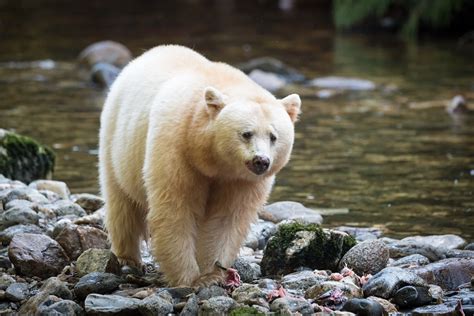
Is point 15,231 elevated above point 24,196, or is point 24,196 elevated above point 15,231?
point 15,231

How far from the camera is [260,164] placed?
5789 millimetres

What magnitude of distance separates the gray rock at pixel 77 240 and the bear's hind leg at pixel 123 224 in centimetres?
21

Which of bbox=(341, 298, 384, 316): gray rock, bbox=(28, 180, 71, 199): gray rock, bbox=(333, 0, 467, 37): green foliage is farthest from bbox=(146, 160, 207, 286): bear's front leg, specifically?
bbox=(333, 0, 467, 37): green foliage

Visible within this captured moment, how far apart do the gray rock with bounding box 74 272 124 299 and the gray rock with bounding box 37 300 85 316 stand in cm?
32

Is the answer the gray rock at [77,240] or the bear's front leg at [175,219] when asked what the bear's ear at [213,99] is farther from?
the gray rock at [77,240]

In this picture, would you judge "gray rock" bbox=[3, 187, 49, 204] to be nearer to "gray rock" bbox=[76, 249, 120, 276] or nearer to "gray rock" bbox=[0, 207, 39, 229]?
"gray rock" bbox=[0, 207, 39, 229]

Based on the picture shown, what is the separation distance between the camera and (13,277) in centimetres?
657

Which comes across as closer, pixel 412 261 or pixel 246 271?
pixel 246 271

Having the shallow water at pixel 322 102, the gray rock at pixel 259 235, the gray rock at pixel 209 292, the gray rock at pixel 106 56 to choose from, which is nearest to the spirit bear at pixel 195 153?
the gray rock at pixel 209 292

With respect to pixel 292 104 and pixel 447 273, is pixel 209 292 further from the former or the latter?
pixel 447 273

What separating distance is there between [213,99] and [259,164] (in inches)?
18.9

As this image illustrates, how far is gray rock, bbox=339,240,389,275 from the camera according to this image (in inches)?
269

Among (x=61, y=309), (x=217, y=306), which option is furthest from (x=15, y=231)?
(x=217, y=306)

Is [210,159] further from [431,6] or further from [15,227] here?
[431,6]
